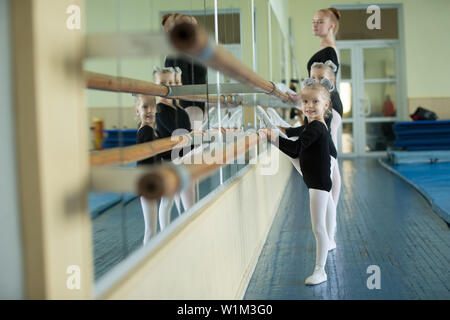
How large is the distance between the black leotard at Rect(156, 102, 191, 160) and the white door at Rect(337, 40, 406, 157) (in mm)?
10056

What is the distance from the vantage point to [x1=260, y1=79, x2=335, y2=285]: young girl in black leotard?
9.23 feet

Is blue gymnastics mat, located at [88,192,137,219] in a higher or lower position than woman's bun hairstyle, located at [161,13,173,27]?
lower

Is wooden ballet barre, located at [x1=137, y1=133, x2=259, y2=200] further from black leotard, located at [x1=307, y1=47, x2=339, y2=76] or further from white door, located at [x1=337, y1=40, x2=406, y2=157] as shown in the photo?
white door, located at [x1=337, y1=40, x2=406, y2=157]

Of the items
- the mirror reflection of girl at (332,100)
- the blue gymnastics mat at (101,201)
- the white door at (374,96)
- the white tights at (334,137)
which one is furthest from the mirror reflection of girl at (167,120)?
the white door at (374,96)

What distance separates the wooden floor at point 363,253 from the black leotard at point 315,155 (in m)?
0.46

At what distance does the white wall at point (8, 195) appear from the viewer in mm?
962

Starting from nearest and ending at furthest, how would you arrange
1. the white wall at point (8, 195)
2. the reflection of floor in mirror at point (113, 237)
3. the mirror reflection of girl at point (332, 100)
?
the white wall at point (8, 195), the reflection of floor in mirror at point (113, 237), the mirror reflection of girl at point (332, 100)

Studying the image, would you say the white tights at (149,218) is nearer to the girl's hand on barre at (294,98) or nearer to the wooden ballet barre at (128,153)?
the wooden ballet barre at (128,153)

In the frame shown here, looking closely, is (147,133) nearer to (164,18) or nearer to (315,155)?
(164,18)

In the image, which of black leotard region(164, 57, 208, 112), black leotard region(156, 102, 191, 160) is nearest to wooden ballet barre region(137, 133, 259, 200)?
black leotard region(156, 102, 191, 160)

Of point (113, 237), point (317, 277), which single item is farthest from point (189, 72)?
point (317, 277)

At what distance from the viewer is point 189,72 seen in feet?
7.42
